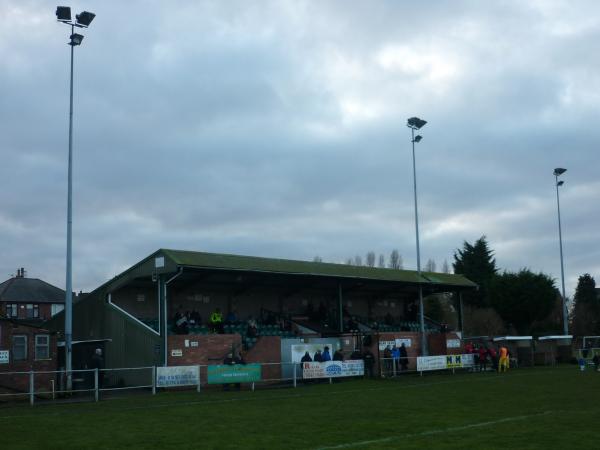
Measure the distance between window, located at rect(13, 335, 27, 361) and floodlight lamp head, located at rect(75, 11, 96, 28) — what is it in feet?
42.7

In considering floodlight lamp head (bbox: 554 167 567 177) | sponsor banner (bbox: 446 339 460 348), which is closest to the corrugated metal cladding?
sponsor banner (bbox: 446 339 460 348)

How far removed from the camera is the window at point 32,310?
263 feet

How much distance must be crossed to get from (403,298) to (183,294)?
66.2 feet

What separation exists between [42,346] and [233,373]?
8810 mm

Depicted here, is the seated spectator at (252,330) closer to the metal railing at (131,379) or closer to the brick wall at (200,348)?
the brick wall at (200,348)

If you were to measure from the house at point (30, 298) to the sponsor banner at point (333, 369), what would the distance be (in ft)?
171

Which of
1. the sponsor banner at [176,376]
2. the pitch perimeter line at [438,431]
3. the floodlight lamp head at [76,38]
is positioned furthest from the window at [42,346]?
the pitch perimeter line at [438,431]

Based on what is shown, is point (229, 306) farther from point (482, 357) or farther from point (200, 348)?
point (482, 357)

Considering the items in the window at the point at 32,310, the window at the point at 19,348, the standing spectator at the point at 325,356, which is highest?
the window at the point at 32,310

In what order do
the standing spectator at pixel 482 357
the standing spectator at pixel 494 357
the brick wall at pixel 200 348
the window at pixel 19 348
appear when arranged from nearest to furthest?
1. the window at pixel 19 348
2. the brick wall at pixel 200 348
3. the standing spectator at pixel 482 357
4. the standing spectator at pixel 494 357

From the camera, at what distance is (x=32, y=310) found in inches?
3179

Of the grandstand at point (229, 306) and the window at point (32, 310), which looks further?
the window at point (32, 310)

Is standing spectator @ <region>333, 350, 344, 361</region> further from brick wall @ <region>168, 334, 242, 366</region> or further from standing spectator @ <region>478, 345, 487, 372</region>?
standing spectator @ <region>478, 345, 487, 372</region>

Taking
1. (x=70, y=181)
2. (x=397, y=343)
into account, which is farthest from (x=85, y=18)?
(x=397, y=343)
